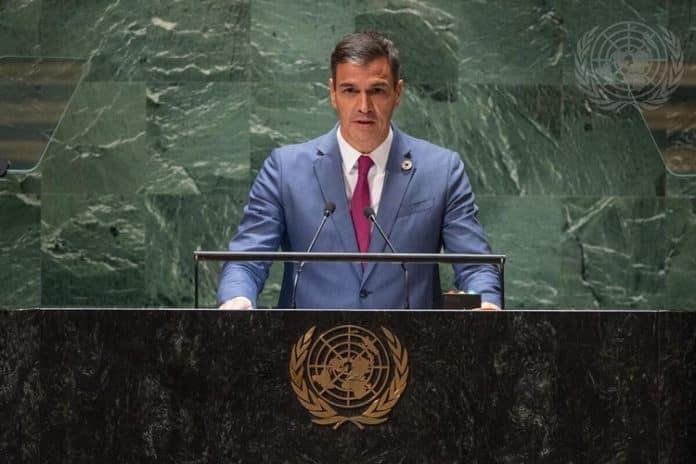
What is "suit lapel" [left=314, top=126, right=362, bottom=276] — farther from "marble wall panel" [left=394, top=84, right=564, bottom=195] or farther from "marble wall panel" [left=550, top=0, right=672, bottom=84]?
"marble wall panel" [left=550, top=0, right=672, bottom=84]

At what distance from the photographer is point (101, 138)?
22.0 ft

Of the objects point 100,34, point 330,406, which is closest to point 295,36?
point 100,34

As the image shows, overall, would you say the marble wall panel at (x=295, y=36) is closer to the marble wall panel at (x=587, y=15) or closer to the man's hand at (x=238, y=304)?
the marble wall panel at (x=587, y=15)

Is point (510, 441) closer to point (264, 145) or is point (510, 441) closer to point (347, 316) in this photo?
point (347, 316)

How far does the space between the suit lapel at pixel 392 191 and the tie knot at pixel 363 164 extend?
8cm

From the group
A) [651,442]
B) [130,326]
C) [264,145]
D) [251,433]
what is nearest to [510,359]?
[651,442]

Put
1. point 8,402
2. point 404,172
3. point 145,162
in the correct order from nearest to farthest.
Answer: point 8,402, point 404,172, point 145,162

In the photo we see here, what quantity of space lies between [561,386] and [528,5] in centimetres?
394

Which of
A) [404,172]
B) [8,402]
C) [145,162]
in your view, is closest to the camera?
[8,402]

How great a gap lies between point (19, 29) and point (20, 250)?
1248mm

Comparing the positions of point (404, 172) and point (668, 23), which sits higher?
point (668, 23)

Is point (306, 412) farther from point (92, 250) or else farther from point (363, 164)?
point (92, 250)

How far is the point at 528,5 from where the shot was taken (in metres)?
6.74

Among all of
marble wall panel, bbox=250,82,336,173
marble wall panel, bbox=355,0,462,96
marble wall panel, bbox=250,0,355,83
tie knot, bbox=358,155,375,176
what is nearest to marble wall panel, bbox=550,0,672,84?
marble wall panel, bbox=355,0,462,96
